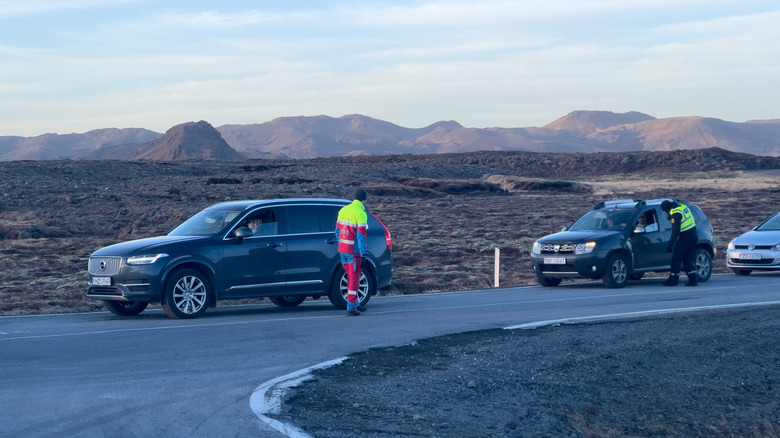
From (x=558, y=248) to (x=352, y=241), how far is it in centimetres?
628

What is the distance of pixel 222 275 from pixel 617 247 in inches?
340

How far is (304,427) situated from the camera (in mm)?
7285

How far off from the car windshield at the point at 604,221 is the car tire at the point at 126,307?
9.58 m

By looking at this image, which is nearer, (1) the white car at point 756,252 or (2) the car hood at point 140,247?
(2) the car hood at point 140,247

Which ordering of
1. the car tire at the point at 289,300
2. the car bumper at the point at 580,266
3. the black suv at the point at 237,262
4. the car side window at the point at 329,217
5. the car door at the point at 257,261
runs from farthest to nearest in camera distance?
the car bumper at the point at 580,266 < the car tire at the point at 289,300 < the car side window at the point at 329,217 < the car door at the point at 257,261 < the black suv at the point at 237,262

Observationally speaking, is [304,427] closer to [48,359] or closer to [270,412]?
[270,412]

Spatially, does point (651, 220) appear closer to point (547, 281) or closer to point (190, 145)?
point (547, 281)

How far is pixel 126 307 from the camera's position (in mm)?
14891

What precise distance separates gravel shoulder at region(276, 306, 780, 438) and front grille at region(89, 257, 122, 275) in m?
4.83

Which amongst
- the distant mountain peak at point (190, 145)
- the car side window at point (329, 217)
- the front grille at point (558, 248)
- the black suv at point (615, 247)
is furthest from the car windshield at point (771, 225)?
the distant mountain peak at point (190, 145)

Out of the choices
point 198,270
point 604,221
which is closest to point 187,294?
point 198,270

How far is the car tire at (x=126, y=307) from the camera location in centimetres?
1466

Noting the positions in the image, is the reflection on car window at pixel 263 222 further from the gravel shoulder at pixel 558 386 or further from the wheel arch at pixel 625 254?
the wheel arch at pixel 625 254

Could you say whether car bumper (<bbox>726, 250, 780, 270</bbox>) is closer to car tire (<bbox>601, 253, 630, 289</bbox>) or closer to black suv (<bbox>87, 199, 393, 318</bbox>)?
car tire (<bbox>601, 253, 630, 289</bbox>)
